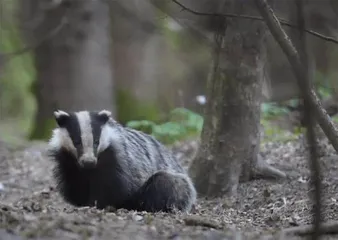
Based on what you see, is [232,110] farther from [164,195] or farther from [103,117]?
[103,117]

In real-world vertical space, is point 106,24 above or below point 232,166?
above

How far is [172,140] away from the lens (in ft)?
32.1

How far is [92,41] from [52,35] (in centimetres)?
75

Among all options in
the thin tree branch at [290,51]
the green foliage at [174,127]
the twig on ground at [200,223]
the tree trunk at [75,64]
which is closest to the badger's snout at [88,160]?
the twig on ground at [200,223]

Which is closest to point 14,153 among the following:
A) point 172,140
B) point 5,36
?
point 172,140

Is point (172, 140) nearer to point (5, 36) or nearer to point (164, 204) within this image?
point (164, 204)

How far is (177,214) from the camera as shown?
5.49 metres

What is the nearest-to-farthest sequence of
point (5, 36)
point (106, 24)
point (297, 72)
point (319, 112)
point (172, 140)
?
point (297, 72) → point (319, 112) → point (172, 140) → point (106, 24) → point (5, 36)

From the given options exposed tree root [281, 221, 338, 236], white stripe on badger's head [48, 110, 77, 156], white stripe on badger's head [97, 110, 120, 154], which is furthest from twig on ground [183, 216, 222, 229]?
white stripe on badger's head [48, 110, 77, 156]

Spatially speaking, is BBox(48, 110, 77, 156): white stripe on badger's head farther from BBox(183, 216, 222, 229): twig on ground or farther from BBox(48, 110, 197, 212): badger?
BBox(183, 216, 222, 229): twig on ground

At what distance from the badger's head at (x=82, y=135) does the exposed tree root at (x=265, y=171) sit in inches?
65.8

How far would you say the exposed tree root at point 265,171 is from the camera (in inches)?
278

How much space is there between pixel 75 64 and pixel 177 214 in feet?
21.9

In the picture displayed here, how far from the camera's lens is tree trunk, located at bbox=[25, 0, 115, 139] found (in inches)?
459
